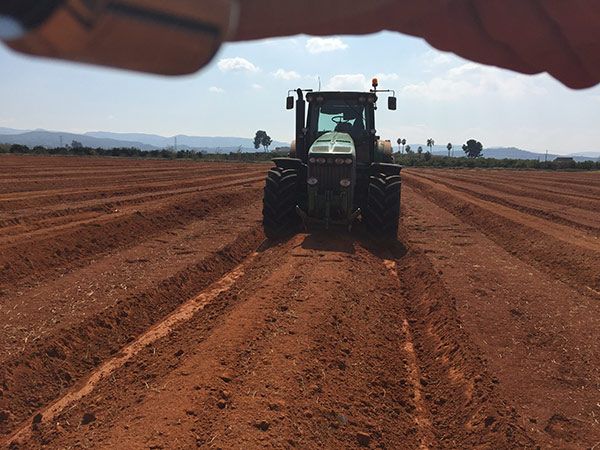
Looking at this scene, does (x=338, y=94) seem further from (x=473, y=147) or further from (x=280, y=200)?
(x=473, y=147)

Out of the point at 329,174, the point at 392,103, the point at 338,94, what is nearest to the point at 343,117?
the point at 338,94

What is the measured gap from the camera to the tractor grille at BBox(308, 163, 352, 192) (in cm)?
951

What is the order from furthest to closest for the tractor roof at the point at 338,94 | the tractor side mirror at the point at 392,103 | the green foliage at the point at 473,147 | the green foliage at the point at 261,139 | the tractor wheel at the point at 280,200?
the green foliage at the point at 261,139, the green foliage at the point at 473,147, the tractor roof at the point at 338,94, the tractor side mirror at the point at 392,103, the tractor wheel at the point at 280,200

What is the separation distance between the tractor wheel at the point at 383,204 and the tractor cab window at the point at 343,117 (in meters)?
1.22

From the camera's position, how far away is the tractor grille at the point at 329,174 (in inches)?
374

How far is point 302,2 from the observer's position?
1163 mm

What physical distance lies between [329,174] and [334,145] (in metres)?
0.53

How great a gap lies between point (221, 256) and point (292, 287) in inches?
104

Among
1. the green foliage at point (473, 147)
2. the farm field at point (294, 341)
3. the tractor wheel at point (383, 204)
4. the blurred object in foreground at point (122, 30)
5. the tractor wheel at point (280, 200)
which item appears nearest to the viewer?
the blurred object in foreground at point (122, 30)

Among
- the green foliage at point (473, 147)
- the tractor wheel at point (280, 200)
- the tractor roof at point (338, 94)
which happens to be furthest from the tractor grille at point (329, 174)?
the green foliage at point (473, 147)

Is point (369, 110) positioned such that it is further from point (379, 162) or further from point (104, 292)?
point (104, 292)

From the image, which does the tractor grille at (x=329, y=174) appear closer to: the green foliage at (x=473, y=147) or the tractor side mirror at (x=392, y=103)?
the tractor side mirror at (x=392, y=103)

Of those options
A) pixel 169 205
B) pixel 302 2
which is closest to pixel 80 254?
pixel 169 205

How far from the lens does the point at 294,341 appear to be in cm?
504
